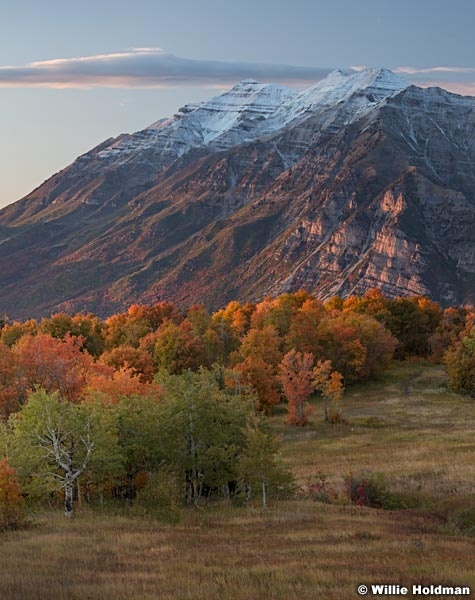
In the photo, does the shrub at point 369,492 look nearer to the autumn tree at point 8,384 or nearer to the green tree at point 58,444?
the green tree at point 58,444

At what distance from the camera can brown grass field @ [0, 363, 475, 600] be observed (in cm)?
2111

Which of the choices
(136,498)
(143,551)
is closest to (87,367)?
(136,498)

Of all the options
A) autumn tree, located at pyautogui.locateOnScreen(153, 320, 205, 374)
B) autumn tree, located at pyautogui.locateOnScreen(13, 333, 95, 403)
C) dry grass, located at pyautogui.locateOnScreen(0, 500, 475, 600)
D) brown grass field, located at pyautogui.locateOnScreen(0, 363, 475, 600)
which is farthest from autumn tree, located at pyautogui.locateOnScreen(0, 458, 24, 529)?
autumn tree, located at pyautogui.locateOnScreen(153, 320, 205, 374)

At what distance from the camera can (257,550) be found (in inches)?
1077

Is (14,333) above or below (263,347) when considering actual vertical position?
above

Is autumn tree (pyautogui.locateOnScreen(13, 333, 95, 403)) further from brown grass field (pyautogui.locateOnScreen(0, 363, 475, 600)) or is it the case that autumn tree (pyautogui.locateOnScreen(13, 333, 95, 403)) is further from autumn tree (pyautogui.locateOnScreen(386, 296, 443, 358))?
autumn tree (pyautogui.locateOnScreen(386, 296, 443, 358))

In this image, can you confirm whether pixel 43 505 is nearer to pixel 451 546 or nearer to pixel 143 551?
pixel 143 551

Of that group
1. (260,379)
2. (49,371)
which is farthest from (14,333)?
(260,379)

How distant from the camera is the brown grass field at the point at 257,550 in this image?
69.3ft

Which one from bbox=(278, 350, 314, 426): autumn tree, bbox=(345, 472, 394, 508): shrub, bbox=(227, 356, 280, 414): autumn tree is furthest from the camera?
bbox=(227, 356, 280, 414): autumn tree

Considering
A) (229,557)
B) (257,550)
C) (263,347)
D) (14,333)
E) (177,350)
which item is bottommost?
(257,550)

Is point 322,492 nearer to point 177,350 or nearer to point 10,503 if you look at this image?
point 10,503

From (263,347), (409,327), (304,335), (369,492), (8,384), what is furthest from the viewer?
(409,327)

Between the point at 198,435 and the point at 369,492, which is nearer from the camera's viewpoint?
the point at 198,435
